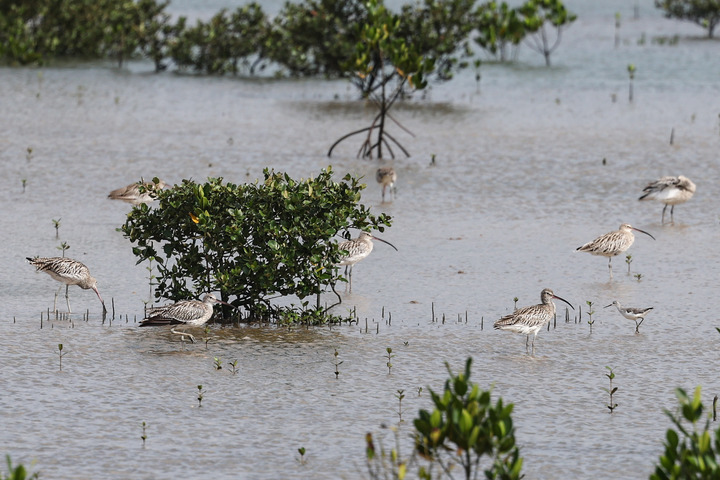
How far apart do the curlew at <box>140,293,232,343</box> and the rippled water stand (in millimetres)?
241

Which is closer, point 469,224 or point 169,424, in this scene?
point 169,424

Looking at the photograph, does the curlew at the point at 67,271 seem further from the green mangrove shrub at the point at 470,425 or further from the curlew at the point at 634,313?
the green mangrove shrub at the point at 470,425

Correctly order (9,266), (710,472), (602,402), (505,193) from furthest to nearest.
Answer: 1. (505,193)
2. (9,266)
3. (602,402)
4. (710,472)

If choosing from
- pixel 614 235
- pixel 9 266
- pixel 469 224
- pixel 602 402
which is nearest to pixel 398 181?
pixel 469 224

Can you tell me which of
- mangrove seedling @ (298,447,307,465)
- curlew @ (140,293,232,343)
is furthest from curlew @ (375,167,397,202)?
mangrove seedling @ (298,447,307,465)

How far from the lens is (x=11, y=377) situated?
10.6 metres

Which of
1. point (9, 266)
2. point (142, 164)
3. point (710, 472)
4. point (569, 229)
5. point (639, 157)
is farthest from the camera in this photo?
point (639, 157)

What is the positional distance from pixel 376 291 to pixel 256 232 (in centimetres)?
215

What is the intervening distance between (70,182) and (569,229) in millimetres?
8385

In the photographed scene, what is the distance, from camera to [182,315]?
11.7m

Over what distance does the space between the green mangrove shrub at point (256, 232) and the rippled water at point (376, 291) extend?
1.59ft

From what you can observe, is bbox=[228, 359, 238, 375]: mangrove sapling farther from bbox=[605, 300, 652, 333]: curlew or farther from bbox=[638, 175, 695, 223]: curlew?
bbox=[638, 175, 695, 223]: curlew

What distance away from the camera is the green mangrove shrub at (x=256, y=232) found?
1245 centimetres

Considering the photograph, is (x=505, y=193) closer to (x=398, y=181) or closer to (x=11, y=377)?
(x=398, y=181)
